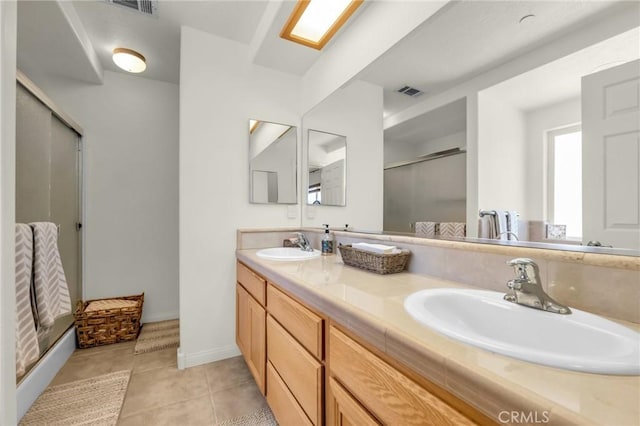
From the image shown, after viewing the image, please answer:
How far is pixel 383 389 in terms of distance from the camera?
23.4 inches

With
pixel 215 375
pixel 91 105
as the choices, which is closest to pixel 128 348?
pixel 215 375

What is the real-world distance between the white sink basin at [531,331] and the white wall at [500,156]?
33 cm

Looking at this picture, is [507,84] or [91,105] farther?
[91,105]

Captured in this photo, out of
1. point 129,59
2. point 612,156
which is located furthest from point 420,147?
point 129,59

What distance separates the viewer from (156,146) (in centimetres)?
272

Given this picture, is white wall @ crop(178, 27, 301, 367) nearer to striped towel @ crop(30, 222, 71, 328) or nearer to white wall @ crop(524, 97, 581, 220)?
striped towel @ crop(30, 222, 71, 328)

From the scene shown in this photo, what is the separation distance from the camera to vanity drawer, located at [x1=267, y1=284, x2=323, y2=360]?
0.87 metres

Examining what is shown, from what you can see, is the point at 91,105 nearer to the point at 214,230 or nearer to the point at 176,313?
the point at 214,230

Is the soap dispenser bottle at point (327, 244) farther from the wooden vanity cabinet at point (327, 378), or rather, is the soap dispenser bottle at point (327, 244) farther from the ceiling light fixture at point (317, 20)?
the ceiling light fixture at point (317, 20)

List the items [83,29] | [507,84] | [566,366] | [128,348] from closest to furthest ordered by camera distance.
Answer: [566,366], [507,84], [83,29], [128,348]

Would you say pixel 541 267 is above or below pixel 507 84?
below

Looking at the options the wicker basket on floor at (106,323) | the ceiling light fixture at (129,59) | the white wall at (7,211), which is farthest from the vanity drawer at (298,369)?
the ceiling light fixture at (129,59)

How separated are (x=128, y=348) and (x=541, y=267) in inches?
109

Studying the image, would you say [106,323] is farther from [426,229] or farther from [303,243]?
[426,229]
